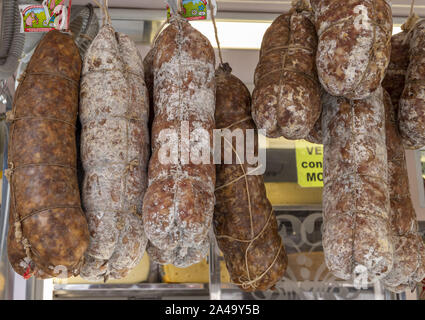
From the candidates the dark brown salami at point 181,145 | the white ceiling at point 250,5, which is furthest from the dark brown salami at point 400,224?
the white ceiling at point 250,5

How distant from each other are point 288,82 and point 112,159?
2.54ft

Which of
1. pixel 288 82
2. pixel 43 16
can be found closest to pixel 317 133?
pixel 288 82

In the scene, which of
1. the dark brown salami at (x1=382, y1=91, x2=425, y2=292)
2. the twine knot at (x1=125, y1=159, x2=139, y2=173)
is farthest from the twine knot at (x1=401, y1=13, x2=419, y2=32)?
the twine knot at (x1=125, y1=159, x2=139, y2=173)

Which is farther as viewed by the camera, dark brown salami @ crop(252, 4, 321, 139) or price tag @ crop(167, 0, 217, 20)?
price tag @ crop(167, 0, 217, 20)

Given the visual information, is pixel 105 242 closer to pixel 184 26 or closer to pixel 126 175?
pixel 126 175

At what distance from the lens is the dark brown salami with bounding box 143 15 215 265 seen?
1.66 meters

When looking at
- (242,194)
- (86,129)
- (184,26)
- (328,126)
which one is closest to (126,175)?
(86,129)

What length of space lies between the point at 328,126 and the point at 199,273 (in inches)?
81.6

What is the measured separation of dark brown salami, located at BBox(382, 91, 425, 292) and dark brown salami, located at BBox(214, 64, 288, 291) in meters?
0.49

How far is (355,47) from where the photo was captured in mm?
1708

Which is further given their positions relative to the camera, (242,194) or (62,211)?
(242,194)

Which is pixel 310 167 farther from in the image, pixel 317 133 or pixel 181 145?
pixel 181 145

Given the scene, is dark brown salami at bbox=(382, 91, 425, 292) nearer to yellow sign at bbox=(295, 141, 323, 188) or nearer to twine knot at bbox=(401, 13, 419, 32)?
twine knot at bbox=(401, 13, 419, 32)

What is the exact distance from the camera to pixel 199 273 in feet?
12.0
